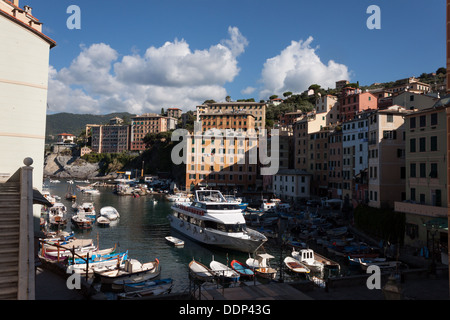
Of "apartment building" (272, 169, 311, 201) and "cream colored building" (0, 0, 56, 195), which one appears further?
"apartment building" (272, 169, 311, 201)

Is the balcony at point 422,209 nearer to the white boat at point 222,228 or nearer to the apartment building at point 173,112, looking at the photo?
the white boat at point 222,228

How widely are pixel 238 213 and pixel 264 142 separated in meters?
47.0

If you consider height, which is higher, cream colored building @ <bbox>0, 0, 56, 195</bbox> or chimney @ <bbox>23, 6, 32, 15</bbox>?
chimney @ <bbox>23, 6, 32, 15</bbox>

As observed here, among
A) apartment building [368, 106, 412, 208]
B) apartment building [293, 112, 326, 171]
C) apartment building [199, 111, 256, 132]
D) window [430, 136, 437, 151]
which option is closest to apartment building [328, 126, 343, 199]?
apartment building [293, 112, 326, 171]

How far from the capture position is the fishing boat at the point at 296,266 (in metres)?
25.8

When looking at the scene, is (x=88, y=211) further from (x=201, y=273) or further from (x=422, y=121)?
(x=422, y=121)

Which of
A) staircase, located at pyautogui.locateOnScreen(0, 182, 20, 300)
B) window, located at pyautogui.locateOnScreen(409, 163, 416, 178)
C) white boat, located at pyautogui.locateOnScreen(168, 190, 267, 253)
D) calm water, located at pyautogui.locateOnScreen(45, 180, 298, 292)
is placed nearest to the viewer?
staircase, located at pyautogui.locateOnScreen(0, 182, 20, 300)

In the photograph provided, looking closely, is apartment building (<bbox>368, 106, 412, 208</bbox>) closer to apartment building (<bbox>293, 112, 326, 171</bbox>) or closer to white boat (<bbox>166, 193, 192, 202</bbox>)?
apartment building (<bbox>293, 112, 326, 171</bbox>)

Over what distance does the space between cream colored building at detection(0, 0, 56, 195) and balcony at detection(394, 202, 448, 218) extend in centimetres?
2771

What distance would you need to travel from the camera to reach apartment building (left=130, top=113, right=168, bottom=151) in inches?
6294

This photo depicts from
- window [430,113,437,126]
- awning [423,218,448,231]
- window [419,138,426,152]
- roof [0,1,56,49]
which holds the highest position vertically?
roof [0,1,56,49]

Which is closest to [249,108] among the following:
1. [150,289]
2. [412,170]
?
[412,170]

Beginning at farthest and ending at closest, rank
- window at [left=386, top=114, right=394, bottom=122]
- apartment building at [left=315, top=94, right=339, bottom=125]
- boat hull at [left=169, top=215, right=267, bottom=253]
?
apartment building at [left=315, top=94, right=339, bottom=125] < window at [left=386, top=114, right=394, bottom=122] < boat hull at [left=169, top=215, right=267, bottom=253]

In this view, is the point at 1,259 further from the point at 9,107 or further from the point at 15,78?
the point at 15,78
